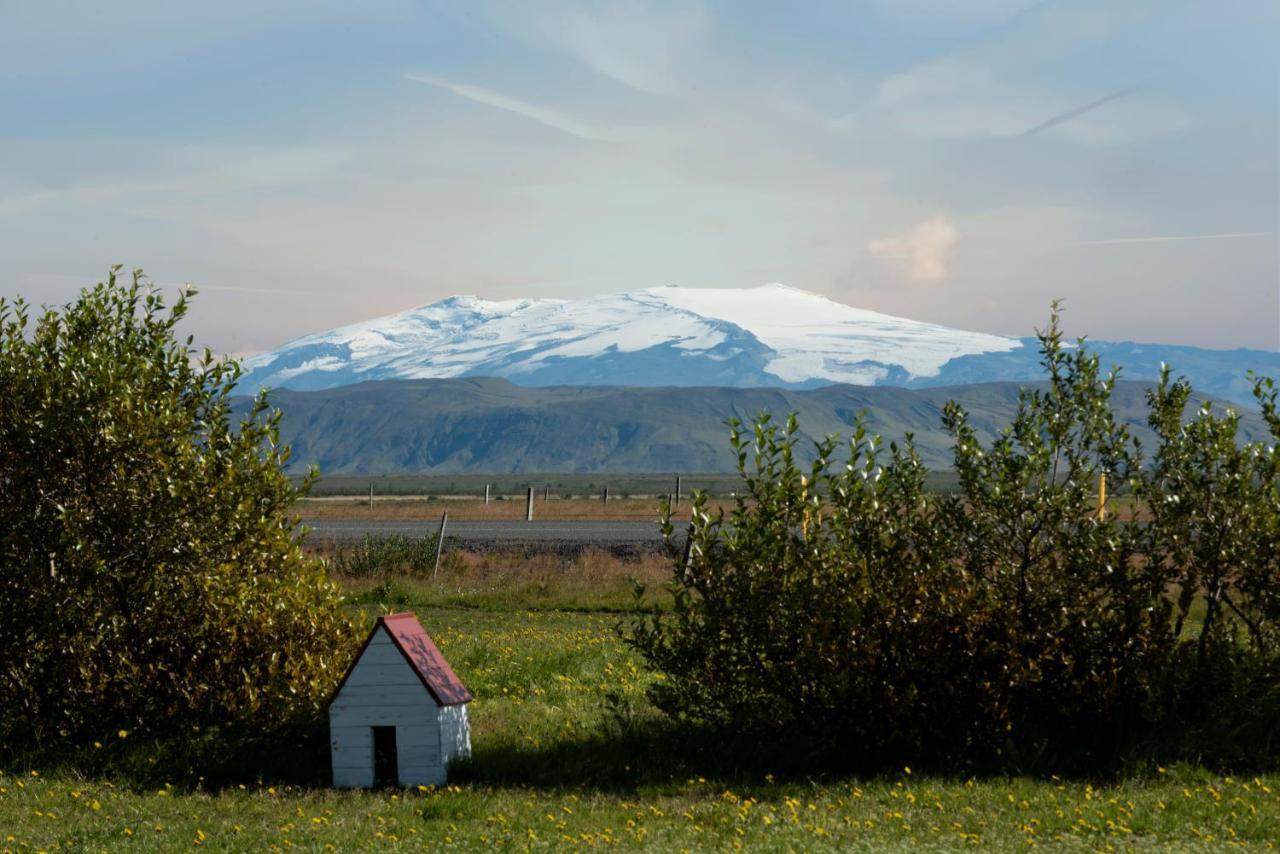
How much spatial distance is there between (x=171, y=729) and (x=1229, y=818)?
1263 cm

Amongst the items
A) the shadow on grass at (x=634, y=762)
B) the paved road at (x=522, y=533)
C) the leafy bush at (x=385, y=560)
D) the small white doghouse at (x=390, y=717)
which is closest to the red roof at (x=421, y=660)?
the small white doghouse at (x=390, y=717)

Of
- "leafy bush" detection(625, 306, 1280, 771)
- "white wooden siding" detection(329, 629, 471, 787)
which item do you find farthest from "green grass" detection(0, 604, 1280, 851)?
"leafy bush" detection(625, 306, 1280, 771)

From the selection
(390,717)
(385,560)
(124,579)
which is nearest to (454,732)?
(390,717)

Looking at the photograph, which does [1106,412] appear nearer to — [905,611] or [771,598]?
[905,611]

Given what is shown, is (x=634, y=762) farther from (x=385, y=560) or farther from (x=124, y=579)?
(x=385, y=560)

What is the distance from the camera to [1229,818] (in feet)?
44.4

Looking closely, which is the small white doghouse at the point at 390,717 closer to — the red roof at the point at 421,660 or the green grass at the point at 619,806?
the red roof at the point at 421,660

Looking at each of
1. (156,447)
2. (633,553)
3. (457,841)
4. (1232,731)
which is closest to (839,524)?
(1232,731)

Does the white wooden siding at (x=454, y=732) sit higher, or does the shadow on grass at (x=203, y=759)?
the white wooden siding at (x=454, y=732)

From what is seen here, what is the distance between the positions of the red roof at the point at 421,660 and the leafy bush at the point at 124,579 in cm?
194

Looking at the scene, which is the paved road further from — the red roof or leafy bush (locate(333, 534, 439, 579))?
the red roof

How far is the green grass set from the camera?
12.8 meters

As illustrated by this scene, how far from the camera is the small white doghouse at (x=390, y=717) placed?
1564 centimetres

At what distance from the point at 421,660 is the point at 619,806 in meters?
3.12
